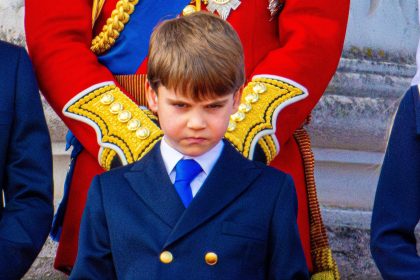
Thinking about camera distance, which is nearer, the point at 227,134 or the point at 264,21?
the point at 227,134

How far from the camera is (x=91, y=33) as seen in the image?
389 cm

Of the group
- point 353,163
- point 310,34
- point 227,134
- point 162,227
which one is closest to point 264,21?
point 310,34

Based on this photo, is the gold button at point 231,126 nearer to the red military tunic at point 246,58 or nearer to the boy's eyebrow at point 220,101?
the red military tunic at point 246,58

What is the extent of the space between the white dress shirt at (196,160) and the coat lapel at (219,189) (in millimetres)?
20

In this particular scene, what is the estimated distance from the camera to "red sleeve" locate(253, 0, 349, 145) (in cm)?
378

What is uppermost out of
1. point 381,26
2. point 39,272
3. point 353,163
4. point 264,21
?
point 264,21

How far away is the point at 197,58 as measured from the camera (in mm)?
3309

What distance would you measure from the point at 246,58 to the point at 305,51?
17cm

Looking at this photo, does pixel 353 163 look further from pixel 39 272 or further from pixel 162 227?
pixel 162 227

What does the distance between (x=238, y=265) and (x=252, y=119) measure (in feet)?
1.67

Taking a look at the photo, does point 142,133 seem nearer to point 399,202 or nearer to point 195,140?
point 195,140

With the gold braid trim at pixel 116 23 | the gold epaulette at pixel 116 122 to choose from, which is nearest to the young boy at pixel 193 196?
the gold epaulette at pixel 116 122

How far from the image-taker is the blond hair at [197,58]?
329 cm

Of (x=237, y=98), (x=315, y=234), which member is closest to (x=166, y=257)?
(x=237, y=98)
